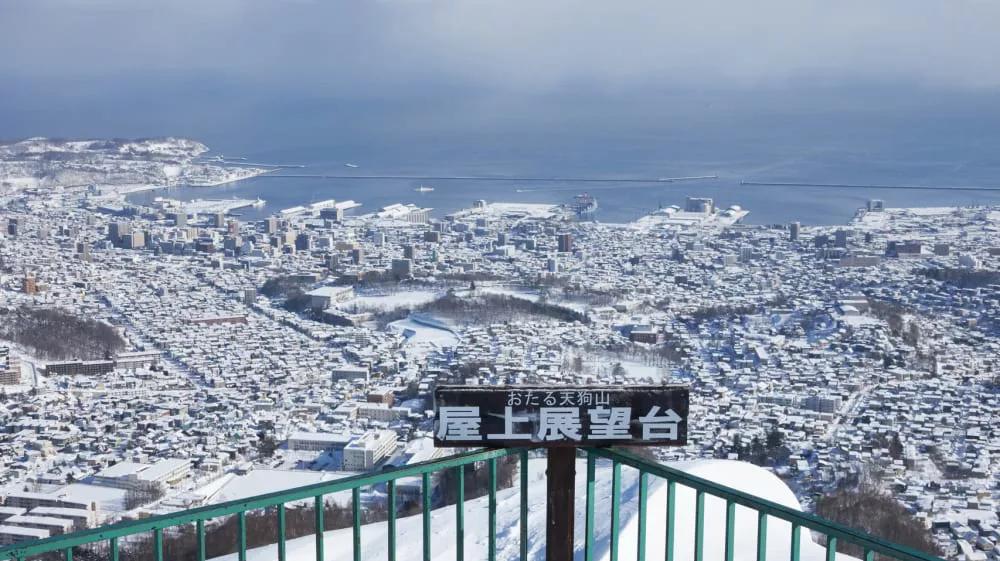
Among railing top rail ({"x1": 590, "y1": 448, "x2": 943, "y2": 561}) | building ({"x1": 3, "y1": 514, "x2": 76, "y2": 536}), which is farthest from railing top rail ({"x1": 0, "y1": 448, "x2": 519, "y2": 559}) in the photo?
building ({"x1": 3, "y1": 514, "x2": 76, "y2": 536})

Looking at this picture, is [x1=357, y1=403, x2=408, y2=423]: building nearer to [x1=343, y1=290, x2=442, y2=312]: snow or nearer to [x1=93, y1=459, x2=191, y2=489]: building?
[x1=93, y1=459, x2=191, y2=489]: building

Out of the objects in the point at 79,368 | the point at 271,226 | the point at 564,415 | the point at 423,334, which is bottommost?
the point at 79,368

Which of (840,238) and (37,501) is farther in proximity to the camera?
(840,238)

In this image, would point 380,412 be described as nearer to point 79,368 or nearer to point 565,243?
point 79,368

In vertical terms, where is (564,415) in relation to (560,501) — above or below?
above

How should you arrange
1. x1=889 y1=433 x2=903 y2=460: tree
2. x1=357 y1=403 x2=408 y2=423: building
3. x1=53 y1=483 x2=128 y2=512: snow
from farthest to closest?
x1=357 y1=403 x2=408 y2=423: building
x1=889 y1=433 x2=903 y2=460: tree
x1=53 y1=483 x2=128 y2=512: snow

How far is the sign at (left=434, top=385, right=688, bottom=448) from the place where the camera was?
117 cm

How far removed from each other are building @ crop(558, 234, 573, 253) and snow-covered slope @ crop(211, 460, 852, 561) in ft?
37.9

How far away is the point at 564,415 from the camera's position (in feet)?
3.86

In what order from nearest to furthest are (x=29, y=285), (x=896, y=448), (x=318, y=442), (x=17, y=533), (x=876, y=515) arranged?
(x=17, y=533) → (x=876, y=515) → (x=896, y=448) → (x=318, y=442) → (x=29, y=285)

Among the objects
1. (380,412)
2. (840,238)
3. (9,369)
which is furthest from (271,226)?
(380,412)

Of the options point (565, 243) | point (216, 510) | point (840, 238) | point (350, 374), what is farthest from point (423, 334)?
point (216, 510)

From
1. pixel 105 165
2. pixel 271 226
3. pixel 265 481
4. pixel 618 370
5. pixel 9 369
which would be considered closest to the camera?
pixel 265 481

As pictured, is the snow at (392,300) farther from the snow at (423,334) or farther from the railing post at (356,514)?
the railing post at (356,514)
